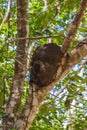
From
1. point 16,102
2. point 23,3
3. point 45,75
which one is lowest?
point 16,102

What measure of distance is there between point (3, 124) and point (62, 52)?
25.3 inches

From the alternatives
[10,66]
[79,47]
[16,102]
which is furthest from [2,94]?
[10,66]

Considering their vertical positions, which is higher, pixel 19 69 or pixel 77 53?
pixel 77 53

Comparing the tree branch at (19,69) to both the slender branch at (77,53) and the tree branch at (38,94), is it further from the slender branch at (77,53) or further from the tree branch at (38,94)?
the slender branch at (77,53)

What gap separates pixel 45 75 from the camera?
208 cm

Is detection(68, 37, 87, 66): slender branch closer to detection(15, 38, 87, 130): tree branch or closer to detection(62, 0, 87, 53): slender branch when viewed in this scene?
detection(15, 38, 87, 130): tree branch

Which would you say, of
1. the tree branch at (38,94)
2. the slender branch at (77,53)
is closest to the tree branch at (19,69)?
the tree branch at (38,94)

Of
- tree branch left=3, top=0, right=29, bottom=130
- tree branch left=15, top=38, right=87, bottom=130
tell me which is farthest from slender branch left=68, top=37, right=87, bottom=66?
tree branch left=3, top=0, right=29, bottom=130

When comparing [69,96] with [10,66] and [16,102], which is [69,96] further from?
[10,66]

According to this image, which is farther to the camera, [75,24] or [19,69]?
[19,69]

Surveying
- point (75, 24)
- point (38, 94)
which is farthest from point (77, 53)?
point (38, 94)

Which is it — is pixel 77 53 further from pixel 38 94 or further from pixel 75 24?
pixel 38 94

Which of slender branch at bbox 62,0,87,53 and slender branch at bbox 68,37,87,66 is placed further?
slender branch at bbox 68,37,87,66

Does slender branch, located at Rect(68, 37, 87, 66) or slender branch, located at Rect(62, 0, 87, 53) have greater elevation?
slender branch, located at Rect(62, 0, 87, 53)
